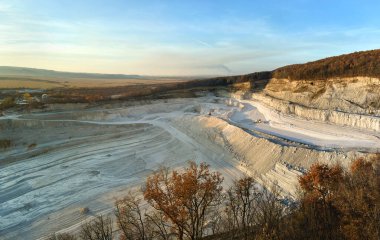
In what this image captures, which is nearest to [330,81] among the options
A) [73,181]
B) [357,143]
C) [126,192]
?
[357,143]

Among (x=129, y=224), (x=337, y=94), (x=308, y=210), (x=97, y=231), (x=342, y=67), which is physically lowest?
(x=129, y=224)

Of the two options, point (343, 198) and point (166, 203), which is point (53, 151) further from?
point (343, 198)

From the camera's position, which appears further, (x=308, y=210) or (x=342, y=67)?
(x=342, y=67)

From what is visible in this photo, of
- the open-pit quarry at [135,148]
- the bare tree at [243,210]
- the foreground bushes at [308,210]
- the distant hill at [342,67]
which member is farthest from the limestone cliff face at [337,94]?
the bare tree at [243,210]

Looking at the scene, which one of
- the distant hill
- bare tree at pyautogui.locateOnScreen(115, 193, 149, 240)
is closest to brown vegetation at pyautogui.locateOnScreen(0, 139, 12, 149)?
bare tree at pyautogui.locateOnScreen(115, 193, 149, 240)

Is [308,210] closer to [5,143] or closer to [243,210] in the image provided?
[243,210]

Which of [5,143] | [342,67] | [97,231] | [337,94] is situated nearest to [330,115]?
[337,94]

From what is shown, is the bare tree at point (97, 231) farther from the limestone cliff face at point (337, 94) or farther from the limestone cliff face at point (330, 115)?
the limestone cliff face at point (337, 94)
